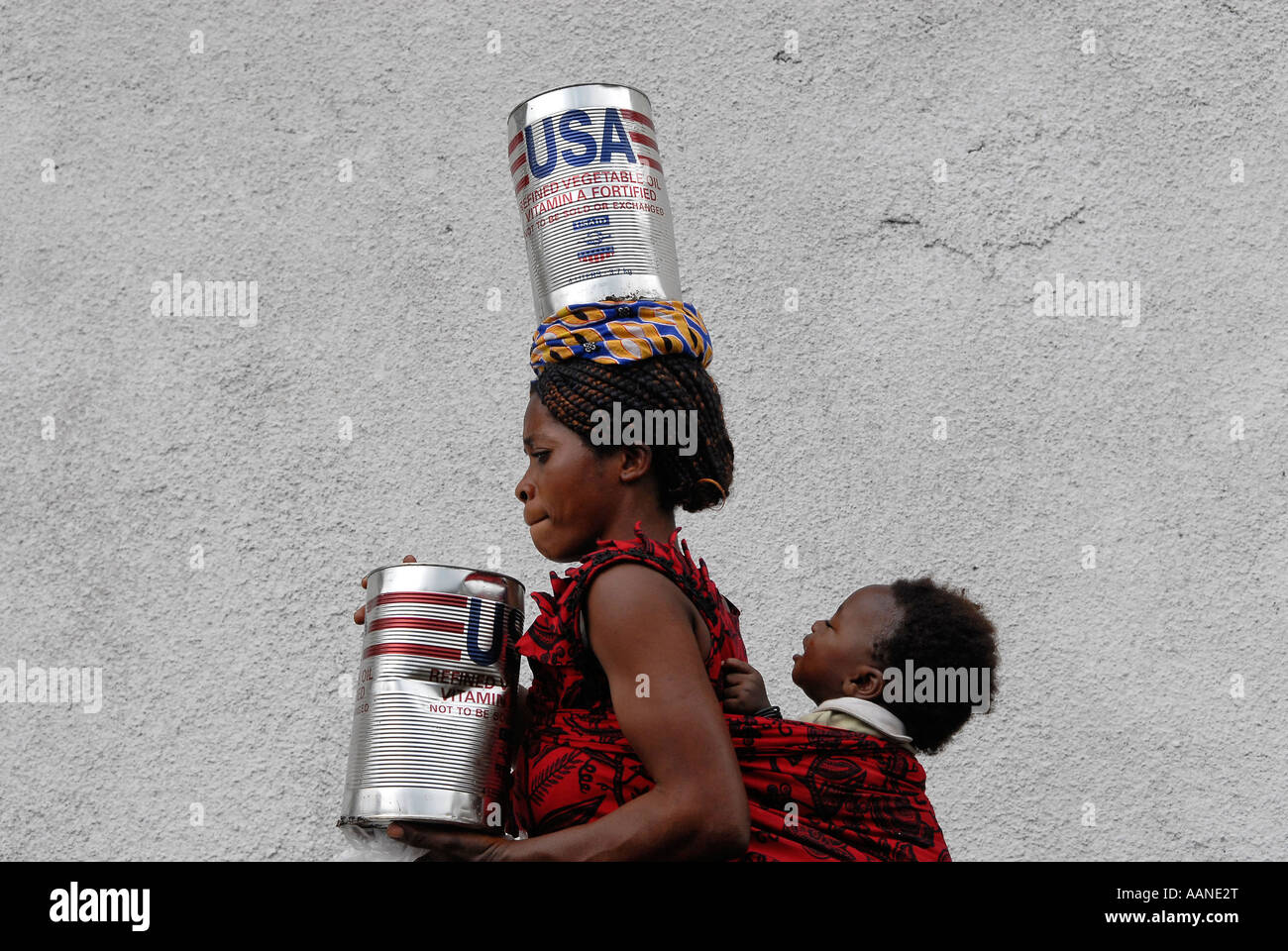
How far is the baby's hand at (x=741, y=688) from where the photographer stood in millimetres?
1562

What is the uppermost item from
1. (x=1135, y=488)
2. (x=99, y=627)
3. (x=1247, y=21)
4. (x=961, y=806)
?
(x=1247, y=21)

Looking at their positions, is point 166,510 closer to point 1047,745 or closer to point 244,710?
point 244,710

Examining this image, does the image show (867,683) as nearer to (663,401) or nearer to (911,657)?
(911,657)

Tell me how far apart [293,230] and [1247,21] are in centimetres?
224

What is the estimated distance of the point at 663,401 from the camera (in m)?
1.61

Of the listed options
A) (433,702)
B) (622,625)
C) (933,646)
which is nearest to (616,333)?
(622,625)

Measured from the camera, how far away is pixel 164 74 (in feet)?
9.11

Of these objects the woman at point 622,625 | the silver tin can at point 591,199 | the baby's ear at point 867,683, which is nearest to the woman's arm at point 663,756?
the woman at point 622,625

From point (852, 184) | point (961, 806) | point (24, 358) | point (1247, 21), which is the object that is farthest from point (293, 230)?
point (1247, 21)

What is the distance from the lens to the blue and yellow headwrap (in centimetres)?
160

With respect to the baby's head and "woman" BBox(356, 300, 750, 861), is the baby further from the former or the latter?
"woman" BBox(356, 300, 750, 861)

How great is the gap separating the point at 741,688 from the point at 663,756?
9.2 inches

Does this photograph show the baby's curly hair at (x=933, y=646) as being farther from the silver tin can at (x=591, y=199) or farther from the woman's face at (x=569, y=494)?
the silver tin can at (x=591, y=199)

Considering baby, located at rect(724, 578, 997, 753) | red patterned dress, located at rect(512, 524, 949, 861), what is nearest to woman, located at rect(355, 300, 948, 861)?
red patterned dress, located at rect(512, 524, 949, 861)
